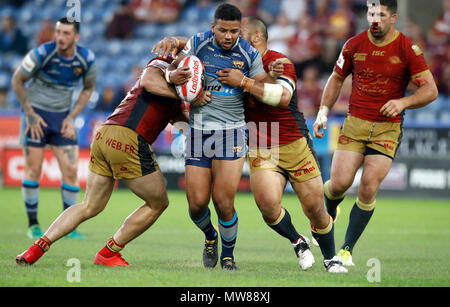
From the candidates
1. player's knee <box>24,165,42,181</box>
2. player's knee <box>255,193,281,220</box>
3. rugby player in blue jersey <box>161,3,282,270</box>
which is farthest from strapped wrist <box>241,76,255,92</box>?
player's knee <box>24,165,42,181</box>

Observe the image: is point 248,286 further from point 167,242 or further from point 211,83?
point 167,242

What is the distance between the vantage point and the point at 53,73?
31.9 ft

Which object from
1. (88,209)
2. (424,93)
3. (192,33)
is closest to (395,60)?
(424,93)

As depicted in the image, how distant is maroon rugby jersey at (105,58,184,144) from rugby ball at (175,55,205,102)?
386 mm

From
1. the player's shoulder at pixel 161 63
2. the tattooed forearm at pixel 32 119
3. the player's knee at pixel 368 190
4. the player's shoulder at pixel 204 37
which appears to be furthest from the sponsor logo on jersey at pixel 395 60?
the tattooed forearm at pixel 32 119

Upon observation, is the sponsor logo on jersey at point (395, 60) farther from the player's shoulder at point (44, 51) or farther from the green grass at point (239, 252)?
the player's shoulder at point (44, 51)

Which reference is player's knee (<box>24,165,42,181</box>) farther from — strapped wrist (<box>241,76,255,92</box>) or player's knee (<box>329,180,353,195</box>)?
strapped wrist (<box>241,76,255,92</box>)

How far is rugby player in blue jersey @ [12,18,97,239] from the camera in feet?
31.3

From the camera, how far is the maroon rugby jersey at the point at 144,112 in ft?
22.2

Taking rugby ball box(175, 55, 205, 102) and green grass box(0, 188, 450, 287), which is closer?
green grass box(0, 188, 450, 287)

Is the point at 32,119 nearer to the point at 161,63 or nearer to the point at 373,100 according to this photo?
the point at 161,63

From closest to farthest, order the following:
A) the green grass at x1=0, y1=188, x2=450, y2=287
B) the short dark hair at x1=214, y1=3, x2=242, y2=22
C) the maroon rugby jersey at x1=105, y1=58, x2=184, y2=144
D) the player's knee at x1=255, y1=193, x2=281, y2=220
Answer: the green grass at x1=0, y1=188, x2=450, y2=287
the short dark hair at x1=214, y1=3, x2=242, y2=22
the maroon rugby jersey at x1=105, y1=58, x2=184, y2=144
the player's knee at x1=255, y1=193, x2=281, y2=220

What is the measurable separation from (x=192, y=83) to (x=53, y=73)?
3.88 meters

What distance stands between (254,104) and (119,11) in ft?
51.4
